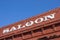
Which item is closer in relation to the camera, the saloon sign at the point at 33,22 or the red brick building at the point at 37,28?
the red brick building at the point at 37,28

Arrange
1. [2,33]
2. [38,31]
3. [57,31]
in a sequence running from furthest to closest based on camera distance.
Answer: [2,33], [38,31], [57,31]

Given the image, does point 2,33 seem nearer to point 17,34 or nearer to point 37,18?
point 17,34

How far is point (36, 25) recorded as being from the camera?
2388 centimetres

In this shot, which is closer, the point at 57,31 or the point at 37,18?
the point at 57,31

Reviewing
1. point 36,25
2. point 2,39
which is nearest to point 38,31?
point 36,25

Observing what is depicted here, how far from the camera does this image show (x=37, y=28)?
23.4 m

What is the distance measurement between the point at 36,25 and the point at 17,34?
289 centimetres

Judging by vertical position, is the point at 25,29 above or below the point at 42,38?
above

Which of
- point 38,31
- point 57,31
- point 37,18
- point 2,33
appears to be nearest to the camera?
point 57,31

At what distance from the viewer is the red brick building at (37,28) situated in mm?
22256

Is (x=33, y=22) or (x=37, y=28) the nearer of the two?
(x=37, y=28)

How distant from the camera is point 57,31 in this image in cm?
2209

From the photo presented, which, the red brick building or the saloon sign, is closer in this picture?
the red brick building

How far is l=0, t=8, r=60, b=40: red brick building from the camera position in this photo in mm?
22256
